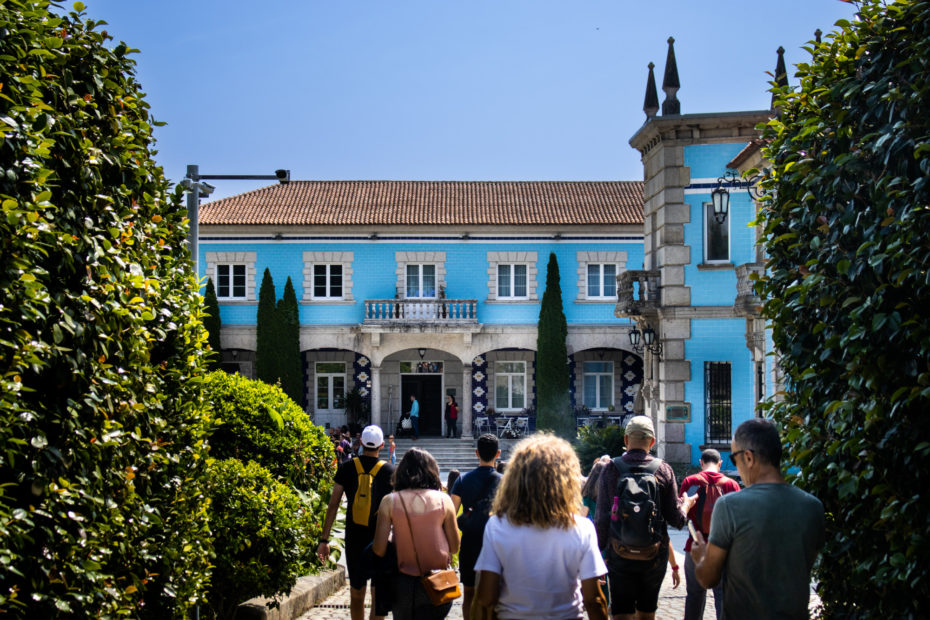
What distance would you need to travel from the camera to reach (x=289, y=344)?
3444cm

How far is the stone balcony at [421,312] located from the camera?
113ft

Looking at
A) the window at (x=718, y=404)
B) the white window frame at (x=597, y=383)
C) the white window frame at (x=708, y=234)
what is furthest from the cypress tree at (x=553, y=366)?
the white window frame at (x=708, y=234)

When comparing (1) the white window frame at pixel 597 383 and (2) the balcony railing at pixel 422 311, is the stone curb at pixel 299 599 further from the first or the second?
(1) the white window frame at pixel 597 383

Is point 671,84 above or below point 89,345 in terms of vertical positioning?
above

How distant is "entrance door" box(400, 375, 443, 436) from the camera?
3641 centimetres

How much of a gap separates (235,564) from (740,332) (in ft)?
51.2

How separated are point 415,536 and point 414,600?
1.38 feet

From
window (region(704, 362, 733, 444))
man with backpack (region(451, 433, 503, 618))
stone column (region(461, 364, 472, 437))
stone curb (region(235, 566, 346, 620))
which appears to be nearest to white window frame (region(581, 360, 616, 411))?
stone column (region(461, 364, 472, 437))

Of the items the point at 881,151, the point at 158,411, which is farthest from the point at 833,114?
the point at 158,411

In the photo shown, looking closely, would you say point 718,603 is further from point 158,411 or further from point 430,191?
point 430,191

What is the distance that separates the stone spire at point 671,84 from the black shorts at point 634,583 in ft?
54.5

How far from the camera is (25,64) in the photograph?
14.4 feet

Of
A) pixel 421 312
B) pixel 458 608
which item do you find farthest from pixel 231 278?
pixel 458 608

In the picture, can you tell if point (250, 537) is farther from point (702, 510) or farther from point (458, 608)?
point (702, 510)
